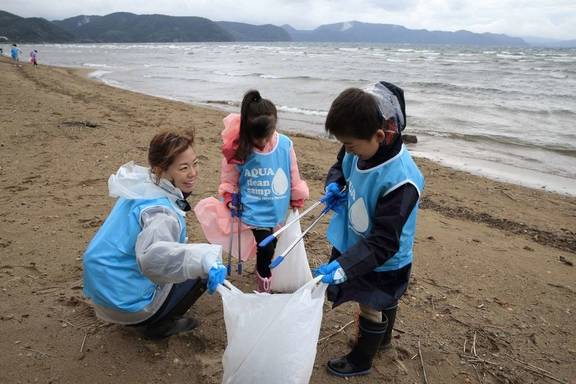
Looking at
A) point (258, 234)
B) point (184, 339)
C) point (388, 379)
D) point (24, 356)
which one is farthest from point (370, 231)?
point (24, 356)

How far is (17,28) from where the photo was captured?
11256 centimetres

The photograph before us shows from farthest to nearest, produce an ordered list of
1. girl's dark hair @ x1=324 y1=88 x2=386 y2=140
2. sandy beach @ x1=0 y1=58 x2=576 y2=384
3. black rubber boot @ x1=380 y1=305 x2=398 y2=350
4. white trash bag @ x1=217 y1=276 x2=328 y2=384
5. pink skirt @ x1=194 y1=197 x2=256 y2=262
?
pink skirt @ x1=194 y1=197 x2=256 y2=262 → black rubber boot @ x1=380 y1=305 x2=398 y2=350 → sandy beach @ x1=0 y1=58 x2=576 y2=384 → girl's dark hair @ x1=324 y1=88 x2=386 y2=140 → white trash bag @ x1=217 y1=276 x2=328 y2=384

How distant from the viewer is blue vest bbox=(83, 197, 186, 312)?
2.18 meters

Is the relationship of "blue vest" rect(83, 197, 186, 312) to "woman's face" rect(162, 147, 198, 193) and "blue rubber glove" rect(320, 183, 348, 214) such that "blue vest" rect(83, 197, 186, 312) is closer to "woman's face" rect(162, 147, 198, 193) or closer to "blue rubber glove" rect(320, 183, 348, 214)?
"woman's face" rect(162, 147, 198, 193)

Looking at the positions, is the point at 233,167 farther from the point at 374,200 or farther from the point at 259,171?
the point at 374,200

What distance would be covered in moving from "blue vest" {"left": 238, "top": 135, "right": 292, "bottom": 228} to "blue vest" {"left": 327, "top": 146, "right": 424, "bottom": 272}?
2.27ft

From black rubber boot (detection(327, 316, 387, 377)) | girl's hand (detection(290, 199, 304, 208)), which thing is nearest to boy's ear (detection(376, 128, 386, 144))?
black rubber boot (detection(327, 316, 387, 377))

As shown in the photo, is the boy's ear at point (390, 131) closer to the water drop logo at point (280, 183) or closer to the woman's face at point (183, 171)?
the woman's face at point (183, 171)

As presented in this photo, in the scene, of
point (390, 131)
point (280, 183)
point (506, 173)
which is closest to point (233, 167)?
point (280, 183)

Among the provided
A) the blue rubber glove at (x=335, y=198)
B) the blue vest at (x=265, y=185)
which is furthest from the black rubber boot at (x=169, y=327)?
the blue rubber glove at (x=335, y=198)

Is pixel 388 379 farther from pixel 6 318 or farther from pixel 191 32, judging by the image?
pixel 191 32

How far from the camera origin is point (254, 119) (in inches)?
114

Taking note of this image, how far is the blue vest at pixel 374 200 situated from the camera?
203 cm

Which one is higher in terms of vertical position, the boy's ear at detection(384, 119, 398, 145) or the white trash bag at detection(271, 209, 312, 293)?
the boy's ear at detection(384, 119, 398, 145)
